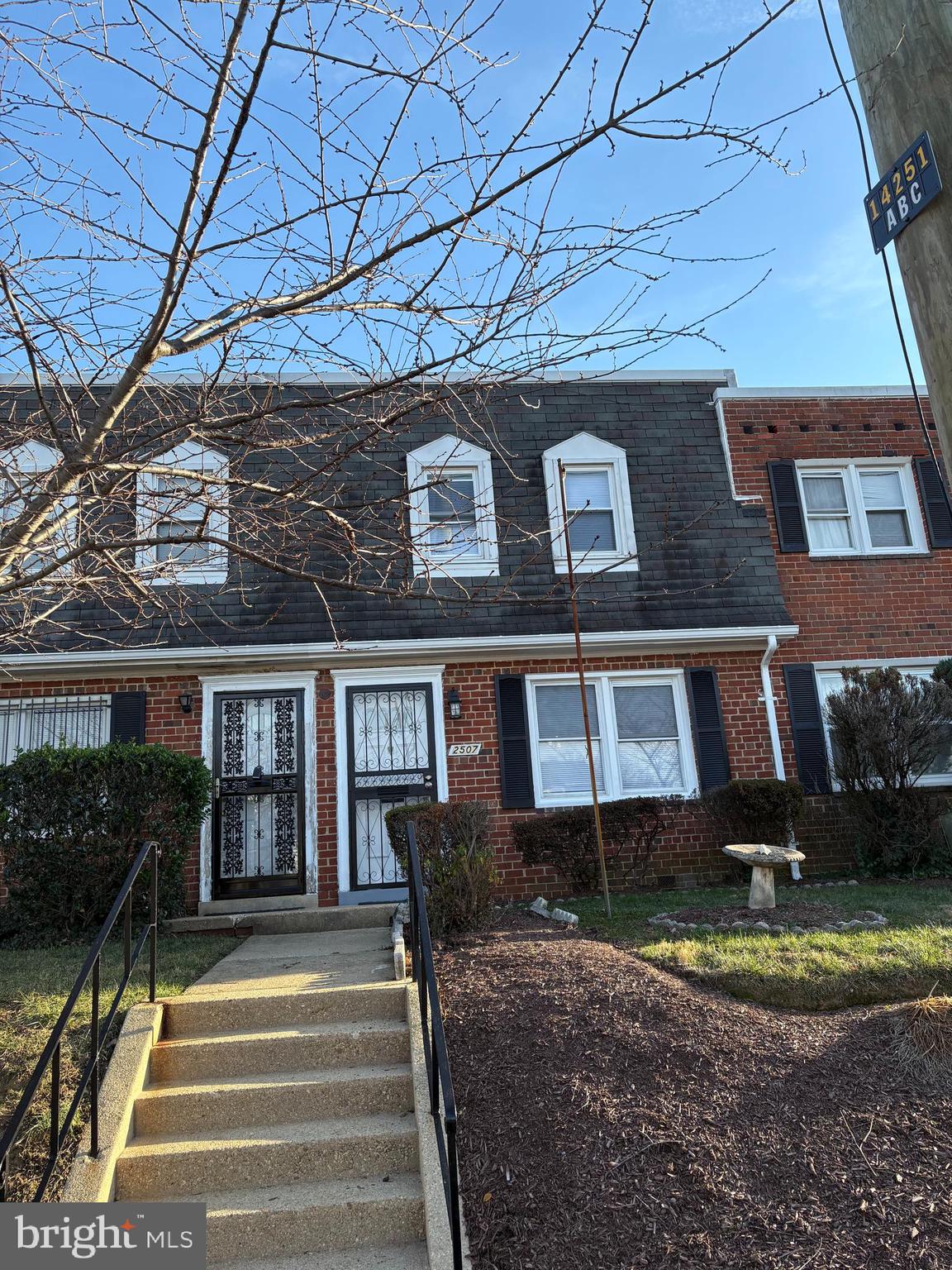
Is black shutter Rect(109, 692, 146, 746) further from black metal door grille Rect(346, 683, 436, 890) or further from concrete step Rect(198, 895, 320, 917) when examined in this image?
black metal door grille Rect(346, 683, 436, 890)

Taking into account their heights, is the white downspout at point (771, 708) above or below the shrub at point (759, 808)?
above

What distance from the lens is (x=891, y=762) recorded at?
10.4 metres

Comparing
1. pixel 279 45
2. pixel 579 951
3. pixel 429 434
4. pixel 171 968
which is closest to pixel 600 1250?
pixel 579 951

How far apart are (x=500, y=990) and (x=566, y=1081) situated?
1081mm

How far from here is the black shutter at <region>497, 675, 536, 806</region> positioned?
35.2ft

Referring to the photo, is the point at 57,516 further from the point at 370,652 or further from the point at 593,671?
the point at 593,671

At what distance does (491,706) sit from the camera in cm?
1097

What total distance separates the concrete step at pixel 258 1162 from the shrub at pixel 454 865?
257 cm

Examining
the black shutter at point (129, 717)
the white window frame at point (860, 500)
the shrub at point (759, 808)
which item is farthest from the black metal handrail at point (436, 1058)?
the white window frame at point (860, 500)

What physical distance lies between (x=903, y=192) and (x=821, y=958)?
4.76 metres

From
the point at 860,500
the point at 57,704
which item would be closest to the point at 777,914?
the point at 860,500

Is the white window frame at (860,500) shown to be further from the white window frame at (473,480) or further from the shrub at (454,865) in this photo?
the shrub at (454,865)

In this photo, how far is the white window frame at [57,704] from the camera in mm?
10398

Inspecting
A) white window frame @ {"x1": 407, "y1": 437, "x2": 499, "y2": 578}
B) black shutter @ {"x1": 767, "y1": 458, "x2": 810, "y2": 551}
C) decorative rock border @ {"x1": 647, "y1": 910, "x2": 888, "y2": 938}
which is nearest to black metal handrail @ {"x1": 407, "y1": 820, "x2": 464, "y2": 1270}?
decorative rock border @ {"x1": 647, "y1": 910, "x2": 888, "y2": 938}
